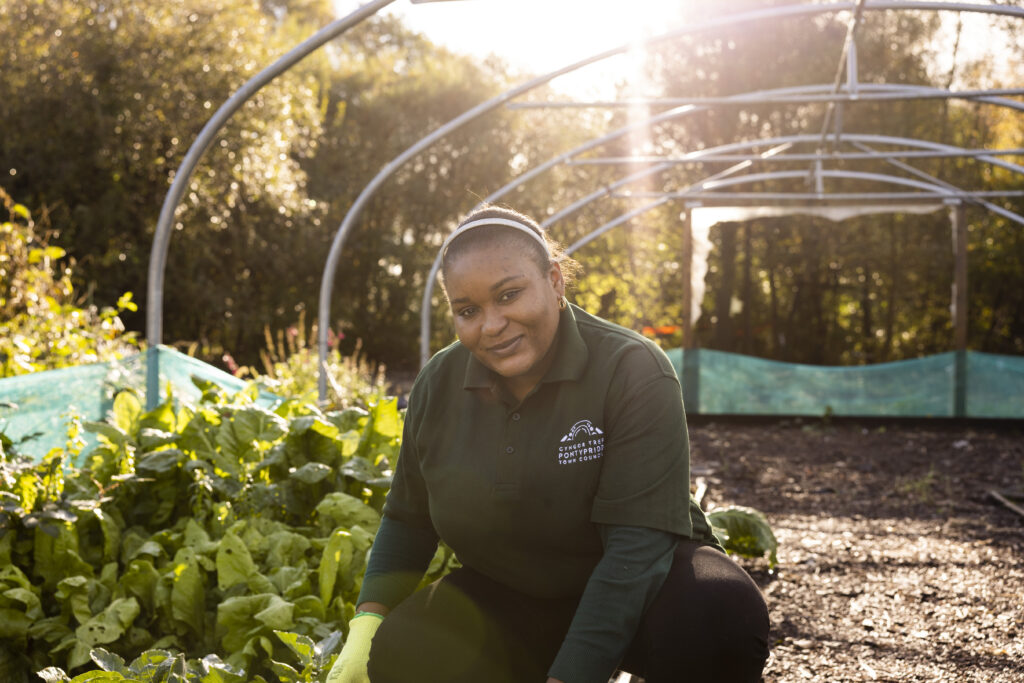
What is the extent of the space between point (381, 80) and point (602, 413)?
49.2 ft

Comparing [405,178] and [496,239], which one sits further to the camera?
[405,178]

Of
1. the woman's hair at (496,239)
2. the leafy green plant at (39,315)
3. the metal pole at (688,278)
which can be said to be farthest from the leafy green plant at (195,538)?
the metal pole at (688,278)

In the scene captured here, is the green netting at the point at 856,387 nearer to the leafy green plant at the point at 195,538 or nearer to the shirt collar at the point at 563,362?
the leafy green plant at the point at 195,538

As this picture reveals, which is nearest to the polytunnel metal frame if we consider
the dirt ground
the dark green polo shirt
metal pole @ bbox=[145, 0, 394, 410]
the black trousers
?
metal pole @ bbox=[145, 0, 394, 410]

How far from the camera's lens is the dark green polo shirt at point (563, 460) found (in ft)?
5.81

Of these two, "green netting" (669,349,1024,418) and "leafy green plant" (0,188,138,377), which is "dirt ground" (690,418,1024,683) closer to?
"green netting" (669,349,1024,418)

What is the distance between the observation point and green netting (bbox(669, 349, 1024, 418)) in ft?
31.0

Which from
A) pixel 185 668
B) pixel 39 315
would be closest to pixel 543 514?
pixel 185 668

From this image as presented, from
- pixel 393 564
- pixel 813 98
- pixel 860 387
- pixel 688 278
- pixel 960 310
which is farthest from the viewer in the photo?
pixel 688 278

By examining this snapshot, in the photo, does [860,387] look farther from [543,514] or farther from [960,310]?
[543,514]

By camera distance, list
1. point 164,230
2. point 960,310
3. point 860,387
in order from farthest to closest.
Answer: point 960,310, point 860,387, point 164,230

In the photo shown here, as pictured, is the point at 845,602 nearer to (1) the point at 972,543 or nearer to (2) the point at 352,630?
(1) the point at 972,543

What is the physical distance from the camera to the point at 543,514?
1.83m

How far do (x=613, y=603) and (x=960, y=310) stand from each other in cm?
942
